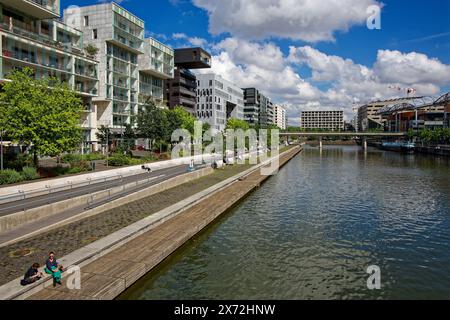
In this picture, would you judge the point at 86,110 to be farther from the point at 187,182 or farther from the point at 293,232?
the point at 293,232

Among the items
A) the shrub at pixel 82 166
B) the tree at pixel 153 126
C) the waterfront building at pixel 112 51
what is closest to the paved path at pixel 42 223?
the shrub at pixel 82 166

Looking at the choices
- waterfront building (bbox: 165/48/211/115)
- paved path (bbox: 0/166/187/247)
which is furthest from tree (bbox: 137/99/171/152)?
waterfront building (bbox: 165/48/211/115)

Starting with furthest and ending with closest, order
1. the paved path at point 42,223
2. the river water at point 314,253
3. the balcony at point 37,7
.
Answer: the balcony at point 37,7
the paved path at point 42,223
the river water at point 314,253

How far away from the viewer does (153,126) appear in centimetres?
7056

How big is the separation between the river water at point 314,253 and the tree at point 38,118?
21021 millimetres

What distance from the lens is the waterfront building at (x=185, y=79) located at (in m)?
119

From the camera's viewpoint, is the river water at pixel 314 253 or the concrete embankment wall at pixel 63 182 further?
the concrete embankment wall at pixel 63 182

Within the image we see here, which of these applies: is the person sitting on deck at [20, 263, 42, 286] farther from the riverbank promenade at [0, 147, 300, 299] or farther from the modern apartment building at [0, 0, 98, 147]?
the modern apartment building at [0, 0, 98, 147]

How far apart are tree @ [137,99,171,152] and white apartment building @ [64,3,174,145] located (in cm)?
690

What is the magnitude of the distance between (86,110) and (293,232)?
5489 centimetres

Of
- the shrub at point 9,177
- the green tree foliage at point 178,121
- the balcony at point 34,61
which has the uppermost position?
the balcony at point 34,61

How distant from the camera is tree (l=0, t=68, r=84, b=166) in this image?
36219 millimetres

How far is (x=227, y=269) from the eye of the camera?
62.0 feet

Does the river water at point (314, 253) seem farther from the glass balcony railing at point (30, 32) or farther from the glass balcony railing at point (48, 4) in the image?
the glass balcony railing at point (48, 4)
